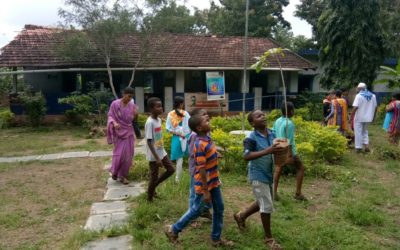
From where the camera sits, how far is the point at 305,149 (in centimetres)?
699

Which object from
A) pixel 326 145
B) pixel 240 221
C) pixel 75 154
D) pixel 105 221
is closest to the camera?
pixel 240 221

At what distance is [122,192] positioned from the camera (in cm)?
593

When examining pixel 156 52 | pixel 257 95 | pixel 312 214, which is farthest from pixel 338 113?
pixel 257 95

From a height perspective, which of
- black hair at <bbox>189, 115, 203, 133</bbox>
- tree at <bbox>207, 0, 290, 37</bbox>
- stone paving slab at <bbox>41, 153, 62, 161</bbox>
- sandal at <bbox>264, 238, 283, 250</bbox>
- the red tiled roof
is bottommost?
stone paving slab at <bbox>41, 153, 62, 161</bbox>

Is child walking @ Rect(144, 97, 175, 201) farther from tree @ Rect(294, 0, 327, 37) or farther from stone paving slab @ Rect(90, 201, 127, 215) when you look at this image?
tree @ Rect(294, 0, 327, 37)

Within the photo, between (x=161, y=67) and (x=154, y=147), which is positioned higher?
(x=161, y=67)

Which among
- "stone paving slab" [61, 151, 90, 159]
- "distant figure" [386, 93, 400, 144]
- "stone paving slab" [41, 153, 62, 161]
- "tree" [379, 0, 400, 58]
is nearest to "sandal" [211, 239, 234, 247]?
"stone paving slab" [61, 151, 90, 159]

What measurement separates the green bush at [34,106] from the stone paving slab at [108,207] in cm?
987

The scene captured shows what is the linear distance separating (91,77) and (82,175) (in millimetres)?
10198

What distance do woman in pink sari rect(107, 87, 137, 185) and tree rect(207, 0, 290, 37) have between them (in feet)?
65.8

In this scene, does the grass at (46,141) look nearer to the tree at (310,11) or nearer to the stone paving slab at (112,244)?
the stone paving slab at (112,244)

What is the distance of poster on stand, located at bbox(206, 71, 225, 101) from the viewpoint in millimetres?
15123

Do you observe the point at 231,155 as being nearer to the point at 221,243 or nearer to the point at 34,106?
the point at 221,243

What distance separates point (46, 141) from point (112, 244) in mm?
8499
